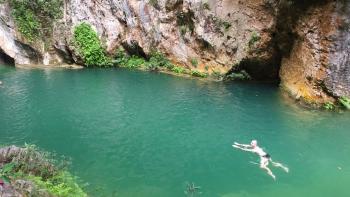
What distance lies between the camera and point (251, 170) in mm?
12492

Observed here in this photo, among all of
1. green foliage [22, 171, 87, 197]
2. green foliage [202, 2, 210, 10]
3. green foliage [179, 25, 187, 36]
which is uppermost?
green foliage [202, 2, 210, 10]

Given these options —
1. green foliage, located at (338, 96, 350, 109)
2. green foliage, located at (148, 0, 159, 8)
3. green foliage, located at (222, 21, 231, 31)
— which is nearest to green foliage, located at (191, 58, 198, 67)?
green foliage, located at (222, 21, 231, 31)

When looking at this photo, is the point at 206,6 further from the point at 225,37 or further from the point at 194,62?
the point at 194,62

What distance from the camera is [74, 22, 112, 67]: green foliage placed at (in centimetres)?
2817

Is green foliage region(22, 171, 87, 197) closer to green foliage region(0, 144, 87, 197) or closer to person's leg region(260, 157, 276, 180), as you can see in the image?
green foliage region(0, 144, 87, 197)

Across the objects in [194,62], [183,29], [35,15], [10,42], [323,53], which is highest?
[35,15]

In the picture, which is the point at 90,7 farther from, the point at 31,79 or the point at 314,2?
the point at 314,2

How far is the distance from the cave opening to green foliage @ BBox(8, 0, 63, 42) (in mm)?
1910

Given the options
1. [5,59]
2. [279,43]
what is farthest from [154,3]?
[5,59]

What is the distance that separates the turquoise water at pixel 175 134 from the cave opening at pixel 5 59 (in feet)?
15.7

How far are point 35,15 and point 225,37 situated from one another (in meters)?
13.2

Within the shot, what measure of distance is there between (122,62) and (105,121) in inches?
500

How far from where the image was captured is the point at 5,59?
28.7 metres

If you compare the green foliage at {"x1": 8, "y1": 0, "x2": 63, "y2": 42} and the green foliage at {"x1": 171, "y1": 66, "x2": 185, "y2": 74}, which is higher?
the green foliage at {"x1": 8, "y1": 0, "x2": 63, "y2": 42}
